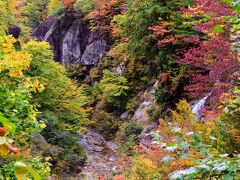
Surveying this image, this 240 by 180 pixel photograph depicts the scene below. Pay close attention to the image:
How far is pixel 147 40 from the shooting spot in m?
13.6

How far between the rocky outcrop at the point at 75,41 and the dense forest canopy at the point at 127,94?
0.31 ft

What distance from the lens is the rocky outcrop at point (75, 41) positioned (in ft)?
82.6

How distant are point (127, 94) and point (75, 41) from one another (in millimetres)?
9952

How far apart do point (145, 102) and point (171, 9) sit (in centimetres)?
539

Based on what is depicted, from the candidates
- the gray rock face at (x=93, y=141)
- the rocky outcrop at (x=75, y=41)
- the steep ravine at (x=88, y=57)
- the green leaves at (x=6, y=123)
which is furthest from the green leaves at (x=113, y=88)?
the green leaves at (x=6, y=123)

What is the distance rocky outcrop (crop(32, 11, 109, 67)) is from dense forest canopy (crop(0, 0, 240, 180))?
94mm

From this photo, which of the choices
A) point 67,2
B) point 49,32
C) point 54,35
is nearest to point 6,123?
point 67,2

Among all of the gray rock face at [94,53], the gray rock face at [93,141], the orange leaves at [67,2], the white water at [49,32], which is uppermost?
the orange leaves at [67,2]

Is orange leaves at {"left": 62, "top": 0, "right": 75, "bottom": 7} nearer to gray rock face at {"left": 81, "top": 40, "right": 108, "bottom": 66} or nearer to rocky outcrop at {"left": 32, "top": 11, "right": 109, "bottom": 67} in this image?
rocky outcrop at {"left": 32, "top": 11, "right": 109, "bottom": 67}

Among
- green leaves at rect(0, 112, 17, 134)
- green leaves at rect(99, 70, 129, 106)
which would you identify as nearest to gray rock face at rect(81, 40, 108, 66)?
green leaves at rect(99, 70, 129, 106)

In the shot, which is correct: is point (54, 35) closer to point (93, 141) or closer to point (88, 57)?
point (88, 57)

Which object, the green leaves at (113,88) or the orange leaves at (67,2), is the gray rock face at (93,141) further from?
the orange leaves at (67,2)

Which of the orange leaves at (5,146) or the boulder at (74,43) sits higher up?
the orange leaves at (5,146)

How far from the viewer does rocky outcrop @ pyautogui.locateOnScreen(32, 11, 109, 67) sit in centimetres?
2517
